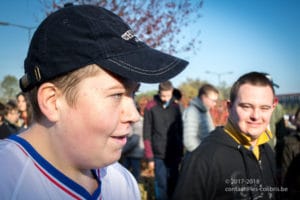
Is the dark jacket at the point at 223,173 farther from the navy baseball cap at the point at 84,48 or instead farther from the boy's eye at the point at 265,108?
the navy baseball cap at the point at 84,48

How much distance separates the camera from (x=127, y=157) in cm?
676

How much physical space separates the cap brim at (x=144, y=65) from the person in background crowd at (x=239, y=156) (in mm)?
1299

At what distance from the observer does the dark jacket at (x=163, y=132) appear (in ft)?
18.7

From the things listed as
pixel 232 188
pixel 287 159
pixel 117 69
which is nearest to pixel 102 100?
pixel 117 69

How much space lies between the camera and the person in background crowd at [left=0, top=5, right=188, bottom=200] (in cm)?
109

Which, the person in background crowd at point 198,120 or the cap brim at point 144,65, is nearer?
the cap brim at point 144,65

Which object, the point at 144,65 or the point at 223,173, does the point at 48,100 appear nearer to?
the point at 144,65

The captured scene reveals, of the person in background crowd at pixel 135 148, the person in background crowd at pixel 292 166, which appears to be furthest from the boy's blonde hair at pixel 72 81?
the person in background crowd at pixel 135 148

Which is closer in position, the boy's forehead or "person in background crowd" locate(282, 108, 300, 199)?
the boy's forehead

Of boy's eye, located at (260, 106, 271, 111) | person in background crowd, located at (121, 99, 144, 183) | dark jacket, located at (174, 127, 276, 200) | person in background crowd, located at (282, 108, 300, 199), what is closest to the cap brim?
dark jacket, located at (174, 127, 276, 200)

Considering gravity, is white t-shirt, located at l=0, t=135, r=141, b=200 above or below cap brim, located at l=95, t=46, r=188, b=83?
below

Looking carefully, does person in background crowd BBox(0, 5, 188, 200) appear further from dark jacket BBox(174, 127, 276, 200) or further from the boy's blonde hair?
dark jacket BBox(174, 127, 276, 200)

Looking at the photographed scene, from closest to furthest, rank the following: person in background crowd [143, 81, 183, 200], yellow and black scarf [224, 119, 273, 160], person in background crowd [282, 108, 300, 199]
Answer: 1. yellow and black scarf [224, 119, 273, 160]
2. person in background crowd [282, 108, 300, 199]
3. person in background crowd [143, 81, 183, 200]

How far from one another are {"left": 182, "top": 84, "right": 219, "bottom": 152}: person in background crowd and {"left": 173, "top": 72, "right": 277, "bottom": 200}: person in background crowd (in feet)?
6.77
